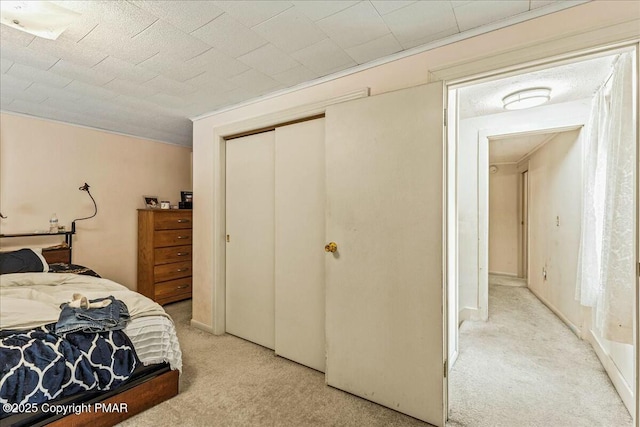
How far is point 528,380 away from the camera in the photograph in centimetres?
217

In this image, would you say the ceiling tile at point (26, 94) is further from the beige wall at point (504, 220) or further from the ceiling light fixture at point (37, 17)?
the beige wall at point (504, 220)

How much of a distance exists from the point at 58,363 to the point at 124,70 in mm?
1916

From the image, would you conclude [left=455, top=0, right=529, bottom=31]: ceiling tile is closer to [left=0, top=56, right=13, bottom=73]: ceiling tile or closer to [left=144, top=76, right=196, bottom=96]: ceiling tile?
[left=144, top=76, right=196, bottom=96]: ceiling tile

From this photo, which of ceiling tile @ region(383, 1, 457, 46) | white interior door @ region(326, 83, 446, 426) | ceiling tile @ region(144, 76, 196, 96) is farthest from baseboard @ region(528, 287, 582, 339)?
ceiling tile @ region(144, 76, 196, 96)

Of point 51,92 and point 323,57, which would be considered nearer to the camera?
point 323,57

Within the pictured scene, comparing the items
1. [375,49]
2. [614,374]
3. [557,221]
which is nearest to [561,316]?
[557,221]

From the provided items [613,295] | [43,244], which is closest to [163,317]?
[43,244]

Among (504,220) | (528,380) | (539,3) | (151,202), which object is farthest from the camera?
(504,220)

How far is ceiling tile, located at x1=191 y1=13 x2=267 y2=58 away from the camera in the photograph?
5.30ft

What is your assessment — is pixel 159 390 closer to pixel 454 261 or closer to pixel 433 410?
pixel 433 410

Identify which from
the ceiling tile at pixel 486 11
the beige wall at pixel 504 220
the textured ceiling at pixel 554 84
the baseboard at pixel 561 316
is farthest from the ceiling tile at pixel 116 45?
the beige wall at pixel 504 220

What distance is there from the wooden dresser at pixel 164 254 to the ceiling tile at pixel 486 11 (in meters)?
3.73

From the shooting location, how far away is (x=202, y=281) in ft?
10.3

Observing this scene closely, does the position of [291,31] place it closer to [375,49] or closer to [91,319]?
[375,49]
